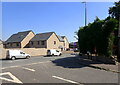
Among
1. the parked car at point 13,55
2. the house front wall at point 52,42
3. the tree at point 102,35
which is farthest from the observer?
the house front wall at point 52,42

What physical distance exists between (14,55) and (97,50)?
14.4 m

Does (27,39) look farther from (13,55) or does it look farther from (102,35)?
(102,35)

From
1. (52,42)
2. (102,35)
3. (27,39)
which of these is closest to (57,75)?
(102,35)

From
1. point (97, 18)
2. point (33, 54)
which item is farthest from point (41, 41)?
point (97, 18)

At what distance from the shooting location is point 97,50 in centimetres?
1516

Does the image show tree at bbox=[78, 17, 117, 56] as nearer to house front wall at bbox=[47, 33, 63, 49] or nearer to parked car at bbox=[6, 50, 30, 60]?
parked car at bbox=[6, 50, 30, 60]

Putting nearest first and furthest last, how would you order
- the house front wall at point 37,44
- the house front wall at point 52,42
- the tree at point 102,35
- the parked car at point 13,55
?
the tree at point 102,35
the parked car at point 13,55
the house front wall at point 37,44
the house front wall at point 52,42

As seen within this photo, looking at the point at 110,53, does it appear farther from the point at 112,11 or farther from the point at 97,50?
the point at 112,11

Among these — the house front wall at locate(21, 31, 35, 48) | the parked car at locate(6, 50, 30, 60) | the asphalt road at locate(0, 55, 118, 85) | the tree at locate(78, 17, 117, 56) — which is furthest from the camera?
the house front wall at locate(21, 31, 35, 48)

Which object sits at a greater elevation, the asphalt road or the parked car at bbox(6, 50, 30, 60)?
the parked car at bbox(6, 50, 30, 60)

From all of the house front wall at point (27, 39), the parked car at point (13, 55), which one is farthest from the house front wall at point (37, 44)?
the parked car at point (13, 55)

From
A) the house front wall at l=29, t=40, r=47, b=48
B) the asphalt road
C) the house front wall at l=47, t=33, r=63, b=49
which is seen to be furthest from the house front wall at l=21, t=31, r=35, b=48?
the asphalt road

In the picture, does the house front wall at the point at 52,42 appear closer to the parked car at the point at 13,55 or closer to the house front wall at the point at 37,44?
the house front wall at the point at 37,44

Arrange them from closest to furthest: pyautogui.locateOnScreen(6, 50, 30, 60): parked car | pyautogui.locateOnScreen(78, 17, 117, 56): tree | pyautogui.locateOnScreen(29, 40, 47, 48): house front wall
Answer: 1. pyautogui.locateOnScreen(78, 17, 117, 56): tree
2. pyautogui.locateOnScreen(6, 50, 30, 60): parked car
3. pyautogui.locateOnScreen(29, 40, 47, 48): house front wall
